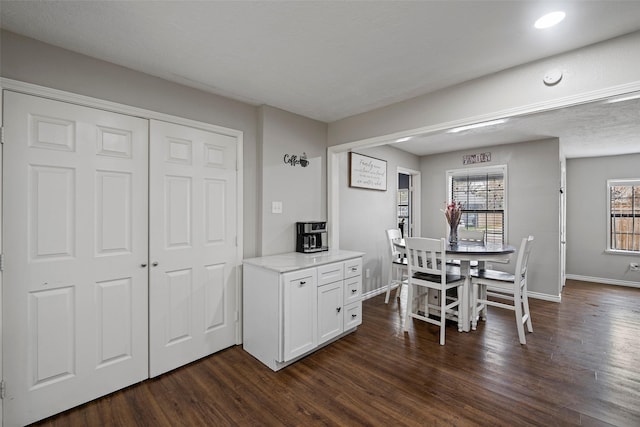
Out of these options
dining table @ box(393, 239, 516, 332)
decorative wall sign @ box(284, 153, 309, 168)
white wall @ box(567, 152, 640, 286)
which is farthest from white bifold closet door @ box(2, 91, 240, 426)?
white wall @ box(567, 152, 640, 286)

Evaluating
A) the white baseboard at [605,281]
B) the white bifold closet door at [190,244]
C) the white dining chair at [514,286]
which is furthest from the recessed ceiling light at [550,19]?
the white baseboard at [605,281]

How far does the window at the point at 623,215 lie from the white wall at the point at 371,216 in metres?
4.05

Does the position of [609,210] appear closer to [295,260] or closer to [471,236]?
[471,236]

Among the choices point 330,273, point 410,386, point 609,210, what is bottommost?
point 410,386

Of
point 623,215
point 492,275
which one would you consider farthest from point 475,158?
point 623,215

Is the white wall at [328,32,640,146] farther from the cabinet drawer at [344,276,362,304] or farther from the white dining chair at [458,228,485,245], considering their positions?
the white dining chair at [458,228,485,245]

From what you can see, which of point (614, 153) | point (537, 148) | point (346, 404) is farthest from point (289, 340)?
point (614, 153)

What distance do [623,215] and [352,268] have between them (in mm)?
5834

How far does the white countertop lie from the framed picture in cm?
138

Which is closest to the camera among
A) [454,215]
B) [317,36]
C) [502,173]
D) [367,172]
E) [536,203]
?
[317,36]

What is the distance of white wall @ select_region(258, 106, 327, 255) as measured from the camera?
304 centimetres

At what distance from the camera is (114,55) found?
2064 mm

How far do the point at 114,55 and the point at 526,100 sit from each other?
3089 millimetres

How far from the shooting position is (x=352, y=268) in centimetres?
308
